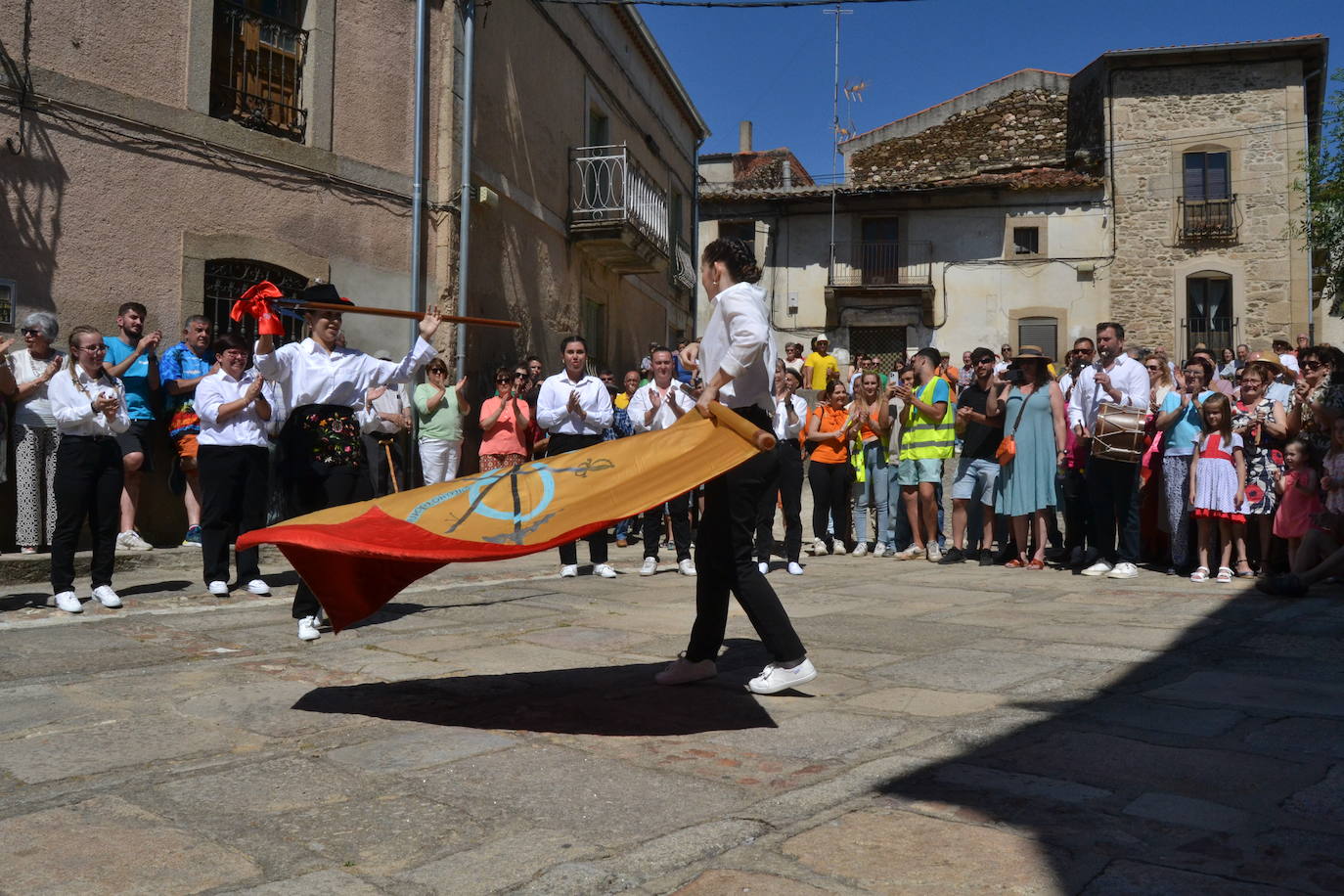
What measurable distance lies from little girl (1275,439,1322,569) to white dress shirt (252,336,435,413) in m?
6.54

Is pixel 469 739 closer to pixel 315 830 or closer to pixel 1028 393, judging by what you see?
pixel 315 830

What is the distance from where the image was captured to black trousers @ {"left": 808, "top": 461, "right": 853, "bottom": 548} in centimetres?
1112

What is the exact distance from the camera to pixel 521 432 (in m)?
11.7

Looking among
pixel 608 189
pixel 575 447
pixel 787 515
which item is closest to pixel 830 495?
pixel 787 515

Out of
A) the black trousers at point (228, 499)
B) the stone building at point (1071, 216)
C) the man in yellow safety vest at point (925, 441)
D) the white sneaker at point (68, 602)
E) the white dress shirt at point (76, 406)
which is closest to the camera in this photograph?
the white sneaker at point (68, 602)

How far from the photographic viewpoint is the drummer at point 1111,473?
9305 mm

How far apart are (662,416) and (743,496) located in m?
4.68

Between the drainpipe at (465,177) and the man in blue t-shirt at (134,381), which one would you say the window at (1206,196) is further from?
the man in blue t-shirt at (134,381)

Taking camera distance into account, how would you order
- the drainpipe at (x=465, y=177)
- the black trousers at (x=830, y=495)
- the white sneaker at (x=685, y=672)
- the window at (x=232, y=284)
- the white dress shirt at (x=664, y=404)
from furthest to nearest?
the drainpipe at (x=465, y=177)
the black trousers at (x=830, y=495)
the window at (x=232, y=284)
the white dress shirt at (x=664, y=404)
the white sneaker at (x=685, y=672)

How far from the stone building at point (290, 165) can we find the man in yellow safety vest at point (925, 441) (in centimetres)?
513

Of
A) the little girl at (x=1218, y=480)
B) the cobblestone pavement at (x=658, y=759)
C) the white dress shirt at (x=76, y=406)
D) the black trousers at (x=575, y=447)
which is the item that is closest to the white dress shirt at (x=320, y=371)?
the cobblestone pavement at (x=658, y=759)

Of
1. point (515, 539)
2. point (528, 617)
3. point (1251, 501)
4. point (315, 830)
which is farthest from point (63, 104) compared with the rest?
point (1251, 501)

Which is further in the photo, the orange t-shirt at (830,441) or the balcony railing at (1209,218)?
the balcony railing at (1209,218)

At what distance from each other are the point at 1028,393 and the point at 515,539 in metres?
6.98
